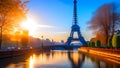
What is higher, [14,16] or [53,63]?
[14,16]

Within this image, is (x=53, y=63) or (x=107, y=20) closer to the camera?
(x=53, y=63)

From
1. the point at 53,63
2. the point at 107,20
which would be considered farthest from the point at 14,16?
the point at 107,20

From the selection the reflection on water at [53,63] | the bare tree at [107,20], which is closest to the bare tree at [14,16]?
the reflection on water at [53,63]

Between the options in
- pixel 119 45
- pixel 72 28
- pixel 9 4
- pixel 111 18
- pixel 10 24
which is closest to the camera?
pixel 9 4

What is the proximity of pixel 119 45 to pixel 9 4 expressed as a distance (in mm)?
31205

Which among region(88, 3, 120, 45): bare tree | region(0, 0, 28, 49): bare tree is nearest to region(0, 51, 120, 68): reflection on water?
region(0, 0, 28, 49): bare tree

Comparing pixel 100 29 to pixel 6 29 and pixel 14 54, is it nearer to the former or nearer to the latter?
pixel 14 54

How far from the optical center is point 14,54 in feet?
171

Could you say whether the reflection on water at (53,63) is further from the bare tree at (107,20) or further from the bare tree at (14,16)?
the bare tree at (107,20)

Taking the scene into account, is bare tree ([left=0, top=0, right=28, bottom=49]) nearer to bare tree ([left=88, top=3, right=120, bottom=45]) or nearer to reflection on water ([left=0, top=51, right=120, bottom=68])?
reflection on water ([left=0, top=51, right=120, bottom=68])

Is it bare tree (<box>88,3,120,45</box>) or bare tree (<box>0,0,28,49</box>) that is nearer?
bare tree (<box>0,0,28,49</box>)

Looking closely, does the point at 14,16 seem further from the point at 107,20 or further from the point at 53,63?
the point at 107,20

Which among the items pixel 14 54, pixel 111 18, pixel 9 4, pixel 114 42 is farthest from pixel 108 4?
pixel 9 4

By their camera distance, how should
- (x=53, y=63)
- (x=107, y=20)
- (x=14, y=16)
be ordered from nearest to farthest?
(x=53, y=63) < (x=14, y=16) < (x=107, y=20)
